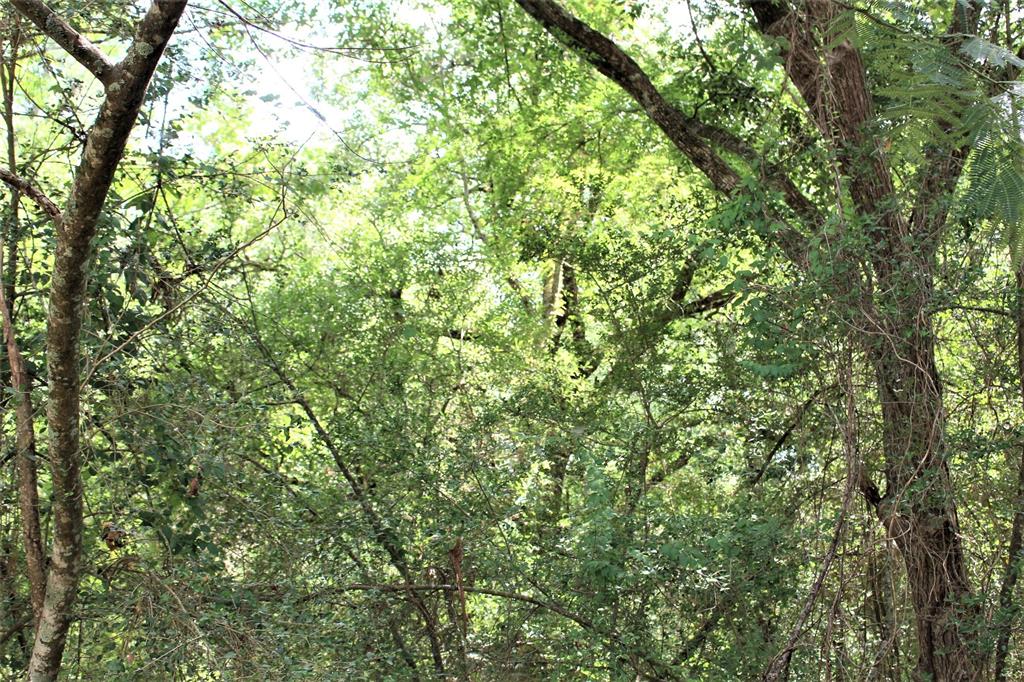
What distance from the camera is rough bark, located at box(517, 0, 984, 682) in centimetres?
453

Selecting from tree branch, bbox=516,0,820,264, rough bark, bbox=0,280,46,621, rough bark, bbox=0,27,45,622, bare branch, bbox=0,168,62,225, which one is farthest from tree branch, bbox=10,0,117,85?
tree branch, bbox=516,0,820,264

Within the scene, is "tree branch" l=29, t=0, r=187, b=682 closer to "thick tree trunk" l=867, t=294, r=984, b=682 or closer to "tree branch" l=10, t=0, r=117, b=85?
"tree branch" l=10, t=0, r=117, b=85

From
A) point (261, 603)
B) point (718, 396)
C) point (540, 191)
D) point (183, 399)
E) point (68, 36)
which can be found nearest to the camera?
point (68, 36)

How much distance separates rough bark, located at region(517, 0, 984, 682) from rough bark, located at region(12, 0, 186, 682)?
110 inches

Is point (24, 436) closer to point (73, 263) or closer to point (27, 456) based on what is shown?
point (27, 456)

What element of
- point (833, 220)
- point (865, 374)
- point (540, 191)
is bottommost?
point (865, 374)

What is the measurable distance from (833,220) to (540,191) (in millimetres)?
4111

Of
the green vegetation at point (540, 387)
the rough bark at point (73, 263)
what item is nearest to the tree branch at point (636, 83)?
the green vegetation at point (540, 387)

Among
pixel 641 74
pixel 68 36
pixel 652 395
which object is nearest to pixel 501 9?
pixel 641 74

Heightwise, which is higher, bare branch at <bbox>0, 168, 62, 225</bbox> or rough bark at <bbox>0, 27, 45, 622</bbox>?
bare branch at <bbox>0, 168, 62, 225</bbox>

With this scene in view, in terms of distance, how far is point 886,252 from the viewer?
15.9ft

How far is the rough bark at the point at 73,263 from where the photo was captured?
2492 millimetres

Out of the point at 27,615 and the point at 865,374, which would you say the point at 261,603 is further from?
the point at 865,374

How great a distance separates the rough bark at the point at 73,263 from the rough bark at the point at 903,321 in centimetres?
278
